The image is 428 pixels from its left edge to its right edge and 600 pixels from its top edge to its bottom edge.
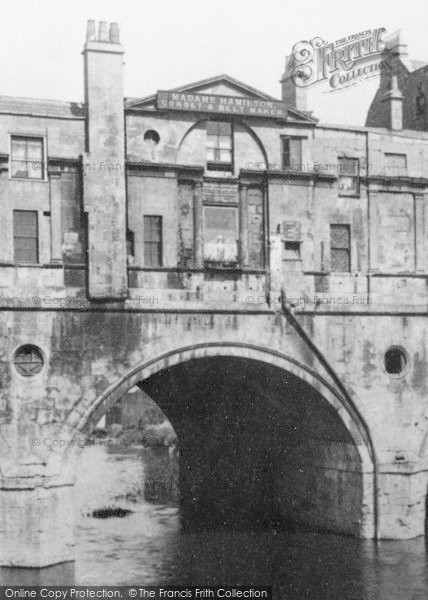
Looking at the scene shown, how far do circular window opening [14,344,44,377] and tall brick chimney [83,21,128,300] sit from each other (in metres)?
2.15

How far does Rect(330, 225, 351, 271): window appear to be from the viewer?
92.1 ft

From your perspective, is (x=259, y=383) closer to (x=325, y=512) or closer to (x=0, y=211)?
(x=325, y=512)

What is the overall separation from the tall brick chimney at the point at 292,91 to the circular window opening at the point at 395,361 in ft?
26.1

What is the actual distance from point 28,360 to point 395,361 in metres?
10.3

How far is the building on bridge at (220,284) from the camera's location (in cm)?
2388

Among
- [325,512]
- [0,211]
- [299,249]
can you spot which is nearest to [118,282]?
[0,211]

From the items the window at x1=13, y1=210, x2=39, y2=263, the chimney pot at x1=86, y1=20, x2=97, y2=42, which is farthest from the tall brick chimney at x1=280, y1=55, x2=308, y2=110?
the window at x1=13, y1=210, x2=39, y2=263

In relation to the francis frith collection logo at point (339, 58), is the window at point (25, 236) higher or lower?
lower

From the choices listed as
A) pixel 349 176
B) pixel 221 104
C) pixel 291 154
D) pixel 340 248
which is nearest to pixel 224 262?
pixel 340 248

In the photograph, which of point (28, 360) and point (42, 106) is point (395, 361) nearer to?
point (28, 360)

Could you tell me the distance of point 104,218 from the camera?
24891 mm

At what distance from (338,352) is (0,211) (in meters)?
9.68

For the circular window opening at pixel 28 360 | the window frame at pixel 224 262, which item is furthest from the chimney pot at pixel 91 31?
the circular window opening at pixel 28 360

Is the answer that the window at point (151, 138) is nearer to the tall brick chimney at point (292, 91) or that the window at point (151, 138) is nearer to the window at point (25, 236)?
the window at point (25, 236)
